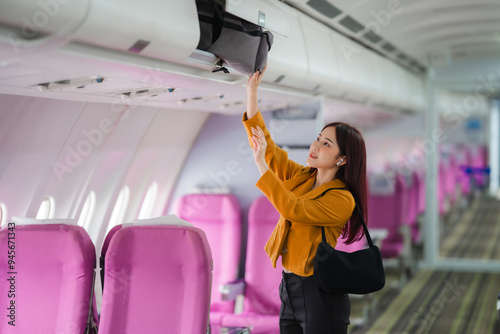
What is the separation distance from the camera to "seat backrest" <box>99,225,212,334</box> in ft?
9.66

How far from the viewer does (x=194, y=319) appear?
295 cm

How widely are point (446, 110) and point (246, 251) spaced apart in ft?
17.2

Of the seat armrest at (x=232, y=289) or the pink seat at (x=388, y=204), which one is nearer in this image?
the seat armrest at (x=232, y=289)

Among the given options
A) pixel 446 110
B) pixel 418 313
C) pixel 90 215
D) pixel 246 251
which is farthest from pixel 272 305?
pixel 446 110

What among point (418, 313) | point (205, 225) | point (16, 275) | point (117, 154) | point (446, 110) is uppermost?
point (446, 110)

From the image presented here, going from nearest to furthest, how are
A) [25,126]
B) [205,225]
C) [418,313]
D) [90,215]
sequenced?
[25,126] < [90,215] < [205,225] < [418,313]

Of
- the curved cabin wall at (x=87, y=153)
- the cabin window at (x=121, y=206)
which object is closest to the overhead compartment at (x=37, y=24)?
the curved cabin wall at (x=87, y=153)

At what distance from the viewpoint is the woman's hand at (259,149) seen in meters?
2.69

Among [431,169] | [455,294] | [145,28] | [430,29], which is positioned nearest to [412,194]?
[431,169]

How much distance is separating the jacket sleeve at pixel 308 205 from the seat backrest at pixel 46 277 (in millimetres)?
1060

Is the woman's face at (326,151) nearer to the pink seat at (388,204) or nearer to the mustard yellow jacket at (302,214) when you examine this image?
the mustard yellow jacket at (302,214)

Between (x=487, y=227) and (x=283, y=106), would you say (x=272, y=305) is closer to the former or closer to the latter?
(x=283, y=106)

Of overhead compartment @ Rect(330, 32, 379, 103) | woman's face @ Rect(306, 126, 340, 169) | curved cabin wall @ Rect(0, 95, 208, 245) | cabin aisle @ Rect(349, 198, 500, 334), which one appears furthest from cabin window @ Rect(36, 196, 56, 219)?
cabin aisle @ Rect(349, 198, 500, 334)

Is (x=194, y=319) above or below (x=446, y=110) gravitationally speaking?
below
